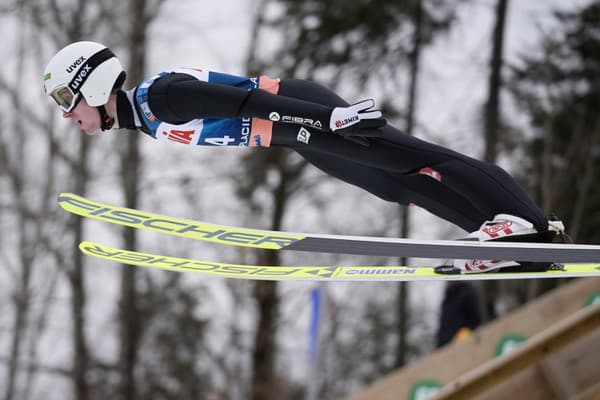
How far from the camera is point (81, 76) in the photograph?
3789 mm

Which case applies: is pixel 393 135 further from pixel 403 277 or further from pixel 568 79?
pixel 568 79

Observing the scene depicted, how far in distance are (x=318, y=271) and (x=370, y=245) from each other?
68 cm

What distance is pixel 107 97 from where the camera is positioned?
12.5 feet

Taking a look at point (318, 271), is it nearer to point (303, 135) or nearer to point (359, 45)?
point (303, 135)

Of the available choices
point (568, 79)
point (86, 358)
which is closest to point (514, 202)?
point (568, 79)

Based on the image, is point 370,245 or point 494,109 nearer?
point 370,245

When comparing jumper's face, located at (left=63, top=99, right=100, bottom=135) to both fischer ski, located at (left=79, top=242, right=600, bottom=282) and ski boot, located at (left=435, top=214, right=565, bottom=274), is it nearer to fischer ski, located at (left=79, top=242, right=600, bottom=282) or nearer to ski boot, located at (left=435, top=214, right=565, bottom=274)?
fischer ski, located at (left=79, top=242, right=600, bottom=282)

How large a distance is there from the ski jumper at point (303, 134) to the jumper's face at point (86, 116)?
118mm

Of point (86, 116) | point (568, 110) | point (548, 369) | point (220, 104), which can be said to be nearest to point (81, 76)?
point (86, 116)

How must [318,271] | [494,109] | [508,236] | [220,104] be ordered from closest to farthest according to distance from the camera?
[220,104]
[508,236]
[318,271]
[494,109]

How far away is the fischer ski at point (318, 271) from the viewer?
12.8ft

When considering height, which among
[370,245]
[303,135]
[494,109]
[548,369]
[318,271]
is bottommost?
[548,369]

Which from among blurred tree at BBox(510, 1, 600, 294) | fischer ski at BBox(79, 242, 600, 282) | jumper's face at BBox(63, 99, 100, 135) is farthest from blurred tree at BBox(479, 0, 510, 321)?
jumper's face at BBox(63, 99, 100, 135)

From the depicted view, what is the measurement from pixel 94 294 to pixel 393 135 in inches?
604
